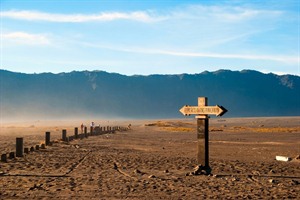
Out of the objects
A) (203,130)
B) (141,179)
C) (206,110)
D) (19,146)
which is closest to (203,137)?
(203,130)

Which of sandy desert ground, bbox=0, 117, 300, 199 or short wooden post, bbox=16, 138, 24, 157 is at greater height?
short wooden post, bbox=16, 138, 24, 157

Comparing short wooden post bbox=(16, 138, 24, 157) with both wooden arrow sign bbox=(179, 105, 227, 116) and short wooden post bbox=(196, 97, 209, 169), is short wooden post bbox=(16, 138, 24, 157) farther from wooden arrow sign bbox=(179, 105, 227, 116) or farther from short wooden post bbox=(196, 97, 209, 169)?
short wooden post bbox=(196, 97, 209, 169)

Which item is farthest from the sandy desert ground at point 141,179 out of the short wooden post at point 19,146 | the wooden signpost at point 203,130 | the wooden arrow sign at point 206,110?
the wooden arrow sign at point 206,110

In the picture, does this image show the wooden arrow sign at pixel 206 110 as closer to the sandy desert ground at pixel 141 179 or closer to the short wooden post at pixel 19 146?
the sandy desert ground at pixel 141 179

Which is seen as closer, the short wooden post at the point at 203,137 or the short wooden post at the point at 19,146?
the short wooden post at the point at 203,137

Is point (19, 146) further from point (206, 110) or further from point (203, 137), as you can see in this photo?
point (206, 110)

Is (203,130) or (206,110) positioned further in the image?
(203,130)

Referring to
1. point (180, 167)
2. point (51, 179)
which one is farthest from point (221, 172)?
point (51, 179)

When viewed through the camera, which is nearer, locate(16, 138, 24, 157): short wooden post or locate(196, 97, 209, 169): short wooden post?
locate(196, 97, 209, 169): short wooden post

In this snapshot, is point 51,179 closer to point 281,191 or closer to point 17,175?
point 17,175

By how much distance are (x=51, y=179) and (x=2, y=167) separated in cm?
360

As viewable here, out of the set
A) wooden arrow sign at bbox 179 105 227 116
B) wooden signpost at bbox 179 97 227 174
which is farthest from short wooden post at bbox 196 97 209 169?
wooden arrow sign at bbox 179 105 227 116

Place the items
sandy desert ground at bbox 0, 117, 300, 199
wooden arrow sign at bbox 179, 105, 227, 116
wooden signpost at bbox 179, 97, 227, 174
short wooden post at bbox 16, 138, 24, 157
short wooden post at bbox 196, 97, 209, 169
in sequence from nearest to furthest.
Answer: sandy desert ground at bbox 0, 117, 300, 199 → wooden arrow sign at bbox 179, 105, 227, 116 → wooden signpost at bbox 179, 97, 227, 174 → short wooden post at bbox 196, 97, 209, 169 → short wooden post at bbox 16, 138, 24, 157

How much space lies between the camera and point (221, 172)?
15992 mm
